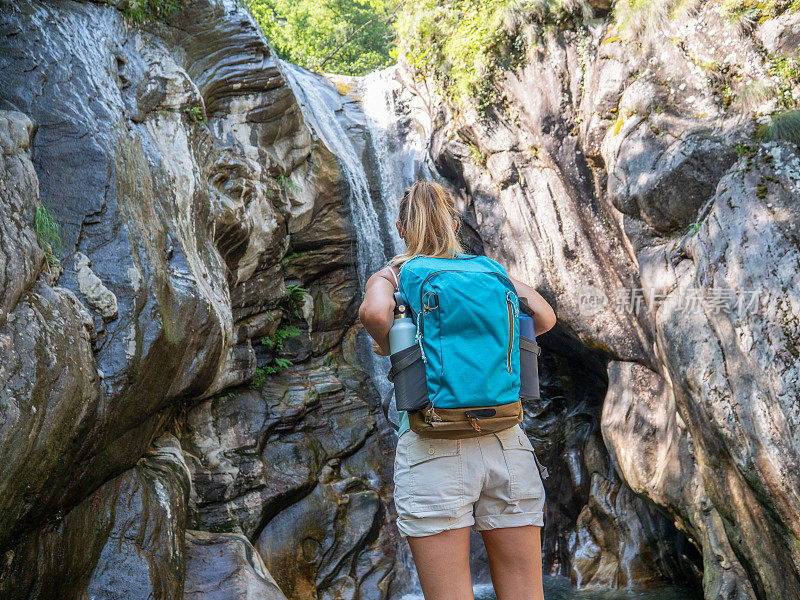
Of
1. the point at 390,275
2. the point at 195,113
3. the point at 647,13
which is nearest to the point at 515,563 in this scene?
the point at 390,275

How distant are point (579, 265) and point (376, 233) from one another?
11.0 feet

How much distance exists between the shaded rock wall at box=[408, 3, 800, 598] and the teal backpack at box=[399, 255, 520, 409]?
309cm

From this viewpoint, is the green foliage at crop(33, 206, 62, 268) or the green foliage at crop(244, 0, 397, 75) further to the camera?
the green foliage at crop(244, 0, 397, 75)

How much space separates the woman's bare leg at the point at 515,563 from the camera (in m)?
2.20

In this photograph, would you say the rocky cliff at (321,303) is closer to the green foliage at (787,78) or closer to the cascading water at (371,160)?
the cascading water at (371,160)

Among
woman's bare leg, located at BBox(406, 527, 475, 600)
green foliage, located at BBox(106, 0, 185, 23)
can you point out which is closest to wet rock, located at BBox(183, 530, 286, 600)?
woman's bare leg, located at BBox(406, 527, 475, 600)

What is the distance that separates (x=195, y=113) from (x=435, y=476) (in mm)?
5465

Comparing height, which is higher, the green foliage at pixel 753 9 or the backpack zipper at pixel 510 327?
the green foliage at pixel 753 9

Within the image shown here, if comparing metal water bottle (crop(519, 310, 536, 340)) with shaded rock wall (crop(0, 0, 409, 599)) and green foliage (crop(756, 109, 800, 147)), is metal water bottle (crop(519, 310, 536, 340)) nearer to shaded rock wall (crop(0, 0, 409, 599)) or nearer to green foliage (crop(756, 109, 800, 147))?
shaded rock wall (crop(0, 0, 409, 599))

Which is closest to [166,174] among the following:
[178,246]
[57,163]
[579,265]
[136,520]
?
[178,246]

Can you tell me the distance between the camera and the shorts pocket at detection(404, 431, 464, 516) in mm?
2133

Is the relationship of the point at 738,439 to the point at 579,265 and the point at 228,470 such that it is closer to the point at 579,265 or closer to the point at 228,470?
the point at 579,265

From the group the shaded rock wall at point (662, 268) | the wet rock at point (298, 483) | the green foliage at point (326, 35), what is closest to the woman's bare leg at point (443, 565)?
the shaded rock wall at point (662, 268)

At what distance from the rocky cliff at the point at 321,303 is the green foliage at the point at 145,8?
96mm
